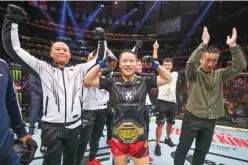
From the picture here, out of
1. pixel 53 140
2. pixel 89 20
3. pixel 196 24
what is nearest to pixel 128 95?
pixel 53 140

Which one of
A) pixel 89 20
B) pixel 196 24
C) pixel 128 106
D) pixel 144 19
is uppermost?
pixel 144 19

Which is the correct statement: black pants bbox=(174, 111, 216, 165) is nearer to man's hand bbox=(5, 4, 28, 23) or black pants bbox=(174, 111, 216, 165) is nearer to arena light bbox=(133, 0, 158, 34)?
man's hand bbox=(5, 4, 28, 23)

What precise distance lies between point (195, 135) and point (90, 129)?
4.97 ft

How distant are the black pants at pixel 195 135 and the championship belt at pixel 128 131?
33.0 inches

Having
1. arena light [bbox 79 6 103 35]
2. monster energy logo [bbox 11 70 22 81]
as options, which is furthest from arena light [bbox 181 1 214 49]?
monster energy logo [bbox 11 70 22 81]

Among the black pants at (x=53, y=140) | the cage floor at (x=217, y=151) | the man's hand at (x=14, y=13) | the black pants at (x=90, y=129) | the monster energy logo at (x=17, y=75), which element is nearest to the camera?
the man's hand at (x=14, y=13)

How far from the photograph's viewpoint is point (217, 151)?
413 cm

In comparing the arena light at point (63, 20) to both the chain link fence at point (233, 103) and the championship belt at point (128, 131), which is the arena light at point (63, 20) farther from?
the championship belt at point (128, 131)

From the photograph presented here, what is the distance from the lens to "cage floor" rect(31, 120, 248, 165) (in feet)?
11.7

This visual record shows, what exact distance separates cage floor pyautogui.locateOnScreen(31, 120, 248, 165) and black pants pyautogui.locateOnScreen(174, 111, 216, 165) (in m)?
0.93

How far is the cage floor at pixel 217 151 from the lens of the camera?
11.7 feet

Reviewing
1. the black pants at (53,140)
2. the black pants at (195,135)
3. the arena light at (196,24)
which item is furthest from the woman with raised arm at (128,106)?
the arena light at (196,24)

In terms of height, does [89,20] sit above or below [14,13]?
above

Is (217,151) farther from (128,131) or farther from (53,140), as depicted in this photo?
(53,140)
